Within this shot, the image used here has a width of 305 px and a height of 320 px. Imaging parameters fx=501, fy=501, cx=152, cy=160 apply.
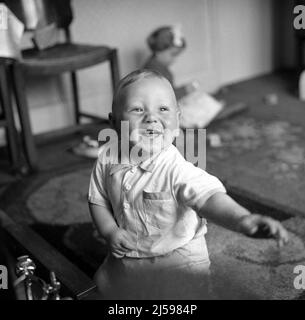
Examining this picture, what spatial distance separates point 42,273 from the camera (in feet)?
2.95

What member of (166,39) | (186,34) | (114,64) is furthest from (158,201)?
(186,34)

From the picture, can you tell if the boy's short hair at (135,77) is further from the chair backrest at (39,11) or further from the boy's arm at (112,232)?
the chair backrest at (39,11)

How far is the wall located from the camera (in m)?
2.21

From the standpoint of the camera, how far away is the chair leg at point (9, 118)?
68.9 inches

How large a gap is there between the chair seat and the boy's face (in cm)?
97

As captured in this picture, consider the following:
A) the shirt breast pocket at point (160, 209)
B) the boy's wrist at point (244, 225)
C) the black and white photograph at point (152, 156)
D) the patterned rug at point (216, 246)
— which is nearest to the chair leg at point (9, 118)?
the black and white photograph at point (152, 156)

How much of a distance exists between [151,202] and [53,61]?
1.04 metres

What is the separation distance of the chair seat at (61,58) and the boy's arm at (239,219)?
1.10m

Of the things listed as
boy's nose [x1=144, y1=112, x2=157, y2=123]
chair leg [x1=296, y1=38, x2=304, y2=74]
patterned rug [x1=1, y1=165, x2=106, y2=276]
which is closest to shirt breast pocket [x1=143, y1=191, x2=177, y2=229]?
boy's nose [x1=144, y1=112, x2=157, y2=123]

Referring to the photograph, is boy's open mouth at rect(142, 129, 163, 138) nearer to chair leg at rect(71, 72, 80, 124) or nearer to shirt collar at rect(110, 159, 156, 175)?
shirt collar at rect(110, 159, 156, 175)

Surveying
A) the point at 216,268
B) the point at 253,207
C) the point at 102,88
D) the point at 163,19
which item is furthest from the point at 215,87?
the point at 216,268

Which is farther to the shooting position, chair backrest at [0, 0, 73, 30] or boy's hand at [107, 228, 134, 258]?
chair backrest at [0, 0, 73, 30]

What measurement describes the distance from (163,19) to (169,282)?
1.93 meters

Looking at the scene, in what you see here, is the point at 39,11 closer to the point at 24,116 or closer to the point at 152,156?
the point at 24,116
